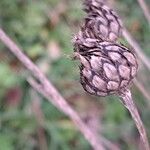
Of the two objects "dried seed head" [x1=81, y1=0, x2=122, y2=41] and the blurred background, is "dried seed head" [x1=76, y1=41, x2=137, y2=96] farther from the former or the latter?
the blurred background

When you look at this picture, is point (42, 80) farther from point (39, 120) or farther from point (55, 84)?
point (55, 84)

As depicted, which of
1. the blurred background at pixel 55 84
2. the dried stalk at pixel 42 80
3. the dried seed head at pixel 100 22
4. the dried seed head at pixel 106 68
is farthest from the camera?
the blurred background at pixel 55 84

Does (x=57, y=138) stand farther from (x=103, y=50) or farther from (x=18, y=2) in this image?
(x=103, y=50)

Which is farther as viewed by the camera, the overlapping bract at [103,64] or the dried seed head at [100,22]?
the dried seed head at [100,22]

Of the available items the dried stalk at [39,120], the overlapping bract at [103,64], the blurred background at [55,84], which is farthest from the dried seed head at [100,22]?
the dried stalk at [39,120]

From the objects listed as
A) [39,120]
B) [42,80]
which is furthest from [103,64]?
[39,120]

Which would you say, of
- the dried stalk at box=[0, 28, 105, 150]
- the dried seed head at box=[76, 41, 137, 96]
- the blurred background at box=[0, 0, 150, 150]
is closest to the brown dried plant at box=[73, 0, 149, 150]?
the dried seed head at box=[76, 41, 137, 96]

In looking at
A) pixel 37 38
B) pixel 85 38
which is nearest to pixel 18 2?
pixel 37 38

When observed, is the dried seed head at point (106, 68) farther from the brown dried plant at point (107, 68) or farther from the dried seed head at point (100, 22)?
the dried seed head at point (100, 22)
